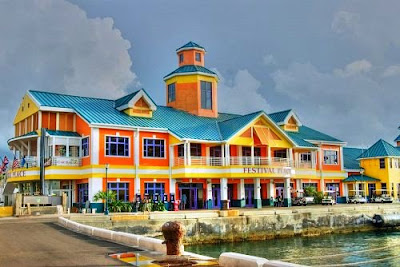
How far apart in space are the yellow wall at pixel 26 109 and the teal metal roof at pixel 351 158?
120 feet

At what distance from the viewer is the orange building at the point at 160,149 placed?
38.3 m

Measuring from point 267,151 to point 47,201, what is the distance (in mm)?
20657

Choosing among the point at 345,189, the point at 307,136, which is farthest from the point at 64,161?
the point at 345,189

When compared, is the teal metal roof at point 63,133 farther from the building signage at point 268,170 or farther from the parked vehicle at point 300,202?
the parked vehicle at point 300,202

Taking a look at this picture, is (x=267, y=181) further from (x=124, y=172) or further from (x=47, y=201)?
(x=47, y=201)

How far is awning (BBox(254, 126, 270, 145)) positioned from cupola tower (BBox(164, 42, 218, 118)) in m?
6.69

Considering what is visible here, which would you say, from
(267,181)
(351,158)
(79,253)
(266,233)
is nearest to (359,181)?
(351,158)

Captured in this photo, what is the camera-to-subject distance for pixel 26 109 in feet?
140

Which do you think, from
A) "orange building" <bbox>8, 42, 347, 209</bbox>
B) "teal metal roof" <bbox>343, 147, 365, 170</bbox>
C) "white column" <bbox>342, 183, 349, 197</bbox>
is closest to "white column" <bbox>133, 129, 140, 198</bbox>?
"orange building" <bbox>8, 42, 347, 209</bbox>

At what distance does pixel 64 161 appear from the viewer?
38250 mm

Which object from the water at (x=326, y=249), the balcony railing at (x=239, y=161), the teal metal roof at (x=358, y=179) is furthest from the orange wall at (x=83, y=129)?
the teal metal roof at (x=358, y=179)

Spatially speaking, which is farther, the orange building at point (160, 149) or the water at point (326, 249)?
the orange building at point (160, 149)

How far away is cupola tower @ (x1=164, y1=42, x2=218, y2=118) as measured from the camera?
48406 millimetres

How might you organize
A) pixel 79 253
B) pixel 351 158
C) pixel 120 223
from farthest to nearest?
pixel 351 158 < pixel 120 223 < pixel 79 253
